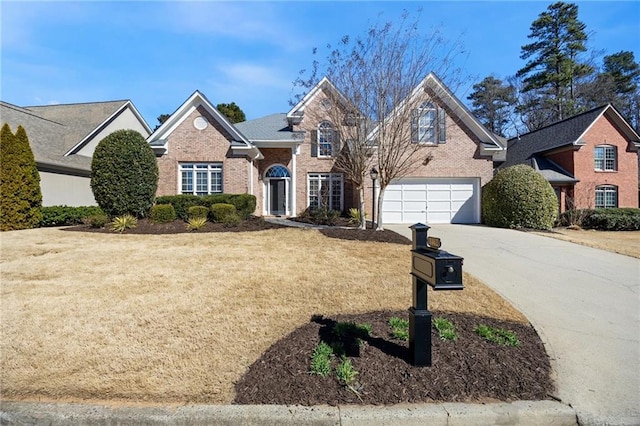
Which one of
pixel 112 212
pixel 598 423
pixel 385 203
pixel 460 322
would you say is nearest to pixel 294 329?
pixel 460 322

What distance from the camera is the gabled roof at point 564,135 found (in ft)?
69.6

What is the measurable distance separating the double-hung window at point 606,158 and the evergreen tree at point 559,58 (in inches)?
525

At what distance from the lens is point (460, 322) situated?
4461mm

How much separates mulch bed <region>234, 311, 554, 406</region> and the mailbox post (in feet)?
0.65

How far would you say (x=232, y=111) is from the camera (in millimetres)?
34000

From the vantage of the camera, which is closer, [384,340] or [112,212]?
[384,340]

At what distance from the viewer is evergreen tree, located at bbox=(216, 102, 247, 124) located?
33.7 m

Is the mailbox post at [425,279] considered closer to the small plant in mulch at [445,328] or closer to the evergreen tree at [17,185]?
the small plant in mulch at [445,328]

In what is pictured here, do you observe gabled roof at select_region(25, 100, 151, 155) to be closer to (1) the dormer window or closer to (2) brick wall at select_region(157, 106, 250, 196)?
(2) brick wall at select_region(157, 106, 250, 196)

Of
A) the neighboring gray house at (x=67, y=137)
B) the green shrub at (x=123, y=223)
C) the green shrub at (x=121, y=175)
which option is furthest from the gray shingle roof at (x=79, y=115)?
the green shrub at (x=123, y=223)

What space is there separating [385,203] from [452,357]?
13697mm

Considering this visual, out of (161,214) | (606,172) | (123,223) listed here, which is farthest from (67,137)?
(606,172)

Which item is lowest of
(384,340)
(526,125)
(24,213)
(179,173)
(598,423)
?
(598,423)

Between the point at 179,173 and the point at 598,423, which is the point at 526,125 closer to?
the point at 179,173
